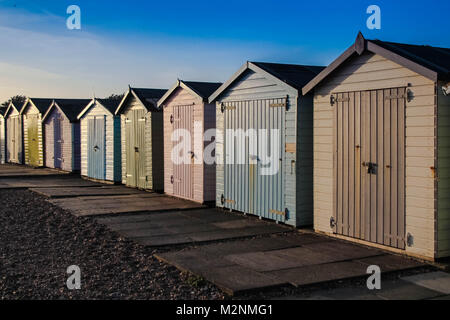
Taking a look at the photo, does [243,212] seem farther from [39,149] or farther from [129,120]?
[39,149]

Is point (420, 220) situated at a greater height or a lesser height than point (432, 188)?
lesser

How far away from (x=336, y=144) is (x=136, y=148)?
820 cm

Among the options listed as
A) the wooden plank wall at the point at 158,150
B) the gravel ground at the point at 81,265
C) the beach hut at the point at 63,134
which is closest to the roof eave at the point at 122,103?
the wooden plank wall at the point at 158,150

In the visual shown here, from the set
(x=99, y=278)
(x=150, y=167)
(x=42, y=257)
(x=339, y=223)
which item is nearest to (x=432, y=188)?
(x=339, y=223)

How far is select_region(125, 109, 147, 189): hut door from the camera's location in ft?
49.2

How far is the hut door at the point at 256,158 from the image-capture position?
9.59 m

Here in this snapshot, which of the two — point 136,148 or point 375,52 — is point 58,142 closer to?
point 136,148

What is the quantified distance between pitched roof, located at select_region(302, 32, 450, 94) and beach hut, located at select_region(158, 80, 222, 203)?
13.0 ft

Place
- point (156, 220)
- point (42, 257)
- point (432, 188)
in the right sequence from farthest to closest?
1. point (156, 220)
2. point (42, 257)
3. point (432, 188)

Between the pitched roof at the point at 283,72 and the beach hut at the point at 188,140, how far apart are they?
3.80 ft

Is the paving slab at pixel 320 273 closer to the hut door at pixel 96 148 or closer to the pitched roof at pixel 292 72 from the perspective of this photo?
the pitched roof at pixel 292 72

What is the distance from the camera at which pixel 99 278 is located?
6.23 m

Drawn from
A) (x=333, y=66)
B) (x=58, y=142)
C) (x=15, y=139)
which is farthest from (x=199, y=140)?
(x=15, y=139)
